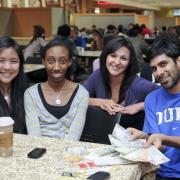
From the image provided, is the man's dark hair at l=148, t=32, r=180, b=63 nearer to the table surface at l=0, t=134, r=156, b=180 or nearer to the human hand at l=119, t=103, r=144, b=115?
the human hand at l=119, t=103, r=144, b=115

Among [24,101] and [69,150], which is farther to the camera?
[24,101]

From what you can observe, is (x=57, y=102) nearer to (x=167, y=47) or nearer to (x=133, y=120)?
(x=133, y=120)

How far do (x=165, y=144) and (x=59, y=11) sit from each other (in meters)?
7.07

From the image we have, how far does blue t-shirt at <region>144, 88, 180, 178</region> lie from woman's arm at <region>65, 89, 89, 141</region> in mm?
358

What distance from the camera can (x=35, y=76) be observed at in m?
5.11

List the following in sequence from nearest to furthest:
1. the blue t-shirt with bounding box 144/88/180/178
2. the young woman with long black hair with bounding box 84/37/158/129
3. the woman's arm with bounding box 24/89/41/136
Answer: the blue t-shirt with bounding box 144/88/180/178 < the woman's arm with bounding box 24/89/41/136 < the young woman with long black hair with bounding box 84/37/158/129

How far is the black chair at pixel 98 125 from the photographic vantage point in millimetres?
2016

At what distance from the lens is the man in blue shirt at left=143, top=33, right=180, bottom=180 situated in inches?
68.5

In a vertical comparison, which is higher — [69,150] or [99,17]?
[99,17]

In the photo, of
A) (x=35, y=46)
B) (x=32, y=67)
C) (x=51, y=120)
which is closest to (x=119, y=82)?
(x=51, y=120)

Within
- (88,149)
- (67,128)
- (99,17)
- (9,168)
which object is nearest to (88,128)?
(67,128)

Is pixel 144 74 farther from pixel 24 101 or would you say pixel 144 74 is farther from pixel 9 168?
pixel 9 168

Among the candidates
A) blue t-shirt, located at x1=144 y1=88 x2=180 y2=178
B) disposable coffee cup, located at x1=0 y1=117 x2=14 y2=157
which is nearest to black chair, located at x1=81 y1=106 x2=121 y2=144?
blue t-shirt, located at x1=144 y1=88 x2=180 y2=178

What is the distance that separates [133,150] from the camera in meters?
1.40
